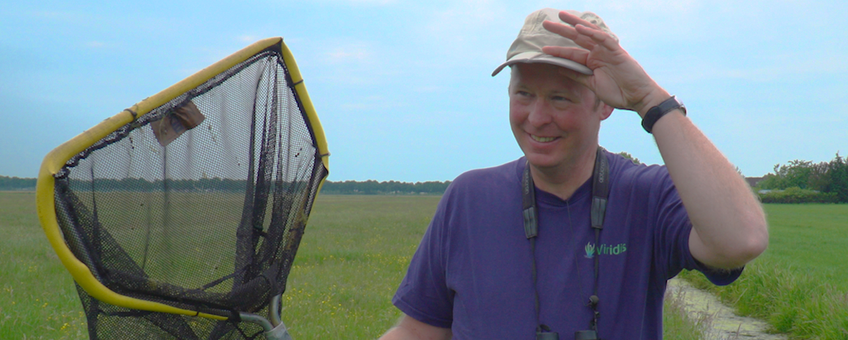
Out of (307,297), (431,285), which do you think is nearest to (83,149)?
(431,285)

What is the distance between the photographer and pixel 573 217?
2299 mm

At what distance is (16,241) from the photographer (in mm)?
14305

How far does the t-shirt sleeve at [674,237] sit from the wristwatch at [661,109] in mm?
344

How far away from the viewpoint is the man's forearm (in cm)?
179

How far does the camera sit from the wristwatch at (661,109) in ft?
6.23

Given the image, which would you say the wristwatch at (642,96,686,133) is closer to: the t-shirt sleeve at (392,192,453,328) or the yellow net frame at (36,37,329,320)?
the t-shirt sleeve at (392,192,453,328)

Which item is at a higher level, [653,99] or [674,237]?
[653,99]

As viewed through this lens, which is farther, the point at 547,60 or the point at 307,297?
the point at 307,297

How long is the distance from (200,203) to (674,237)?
174 cm

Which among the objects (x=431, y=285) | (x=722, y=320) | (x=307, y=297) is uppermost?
(x=431, y=285)

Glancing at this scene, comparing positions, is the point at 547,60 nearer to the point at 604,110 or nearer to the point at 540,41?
the point at 540,41

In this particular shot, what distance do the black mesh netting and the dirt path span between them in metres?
5.68

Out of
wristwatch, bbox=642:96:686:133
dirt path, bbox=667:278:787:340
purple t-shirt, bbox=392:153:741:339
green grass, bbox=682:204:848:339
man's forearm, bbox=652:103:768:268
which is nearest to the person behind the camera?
man's forearm, bbox=652:103:768:268

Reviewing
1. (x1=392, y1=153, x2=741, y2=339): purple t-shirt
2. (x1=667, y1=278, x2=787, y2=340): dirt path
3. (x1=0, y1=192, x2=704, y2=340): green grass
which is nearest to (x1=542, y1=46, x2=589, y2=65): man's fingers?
(x1=392, y1=153, x2=741, y2=339): purple t-shirt
